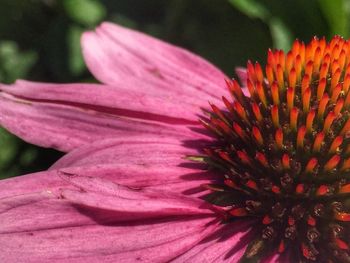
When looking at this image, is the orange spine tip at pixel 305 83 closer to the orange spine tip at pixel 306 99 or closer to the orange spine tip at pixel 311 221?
the orange spine tip at pixel 306 99

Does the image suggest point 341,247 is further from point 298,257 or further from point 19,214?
point 19,214

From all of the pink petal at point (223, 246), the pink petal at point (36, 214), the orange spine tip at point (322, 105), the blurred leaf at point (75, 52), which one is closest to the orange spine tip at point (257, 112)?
the orange spine tip at point (322, 105)

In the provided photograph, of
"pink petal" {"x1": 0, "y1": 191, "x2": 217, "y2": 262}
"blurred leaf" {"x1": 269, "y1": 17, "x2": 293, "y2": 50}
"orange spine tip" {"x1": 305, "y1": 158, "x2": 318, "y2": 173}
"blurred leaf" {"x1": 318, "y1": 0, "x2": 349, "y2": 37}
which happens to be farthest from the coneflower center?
"blurred leaf" {"x1": 269, "y1": 17, "x2": 293, "y2": 50}

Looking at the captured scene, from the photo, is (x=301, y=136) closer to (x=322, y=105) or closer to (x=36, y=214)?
(x=322, y=105)

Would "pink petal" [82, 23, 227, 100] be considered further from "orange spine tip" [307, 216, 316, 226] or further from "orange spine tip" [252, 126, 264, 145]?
"orange spine tip" [307, 216, 316, 226]

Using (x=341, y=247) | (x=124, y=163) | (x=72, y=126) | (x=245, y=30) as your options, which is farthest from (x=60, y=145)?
(x=245, y=30)

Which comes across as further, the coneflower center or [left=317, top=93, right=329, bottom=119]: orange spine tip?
[left=317, top=93, right=329, bottom=119]: orange spine tip
